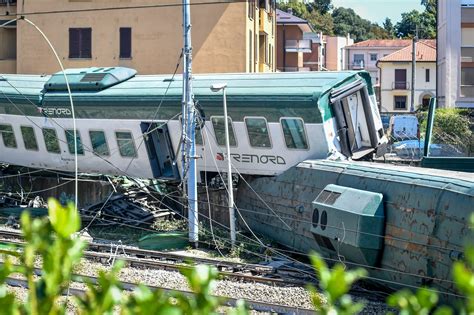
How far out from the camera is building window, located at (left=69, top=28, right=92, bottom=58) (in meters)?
38.3

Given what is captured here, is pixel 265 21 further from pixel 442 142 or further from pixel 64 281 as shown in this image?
pixel 64 281

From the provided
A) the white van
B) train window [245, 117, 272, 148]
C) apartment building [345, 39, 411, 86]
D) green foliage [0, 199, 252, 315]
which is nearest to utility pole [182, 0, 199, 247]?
train window [245, 117, 272, 148]

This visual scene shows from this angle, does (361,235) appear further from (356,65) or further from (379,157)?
(356,65)

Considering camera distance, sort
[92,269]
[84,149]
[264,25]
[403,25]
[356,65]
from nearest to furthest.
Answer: [92,269], [84,149], [264,25], [356,65], [403,25]

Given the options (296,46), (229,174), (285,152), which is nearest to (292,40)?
(296,46)

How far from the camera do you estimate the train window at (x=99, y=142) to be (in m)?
23.3

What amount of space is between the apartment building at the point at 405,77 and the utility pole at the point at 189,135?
6141cm

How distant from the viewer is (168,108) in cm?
2181

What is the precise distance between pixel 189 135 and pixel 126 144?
3.65 m

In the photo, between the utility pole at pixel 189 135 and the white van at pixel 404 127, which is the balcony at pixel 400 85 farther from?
the utility pole at pixel 189 135

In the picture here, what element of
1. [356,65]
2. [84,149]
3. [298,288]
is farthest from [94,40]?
[356,65]

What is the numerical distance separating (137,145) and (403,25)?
111251 mm

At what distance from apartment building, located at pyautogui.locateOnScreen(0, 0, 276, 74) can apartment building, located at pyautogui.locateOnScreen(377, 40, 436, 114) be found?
42.9m

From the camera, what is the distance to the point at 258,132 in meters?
20.7
